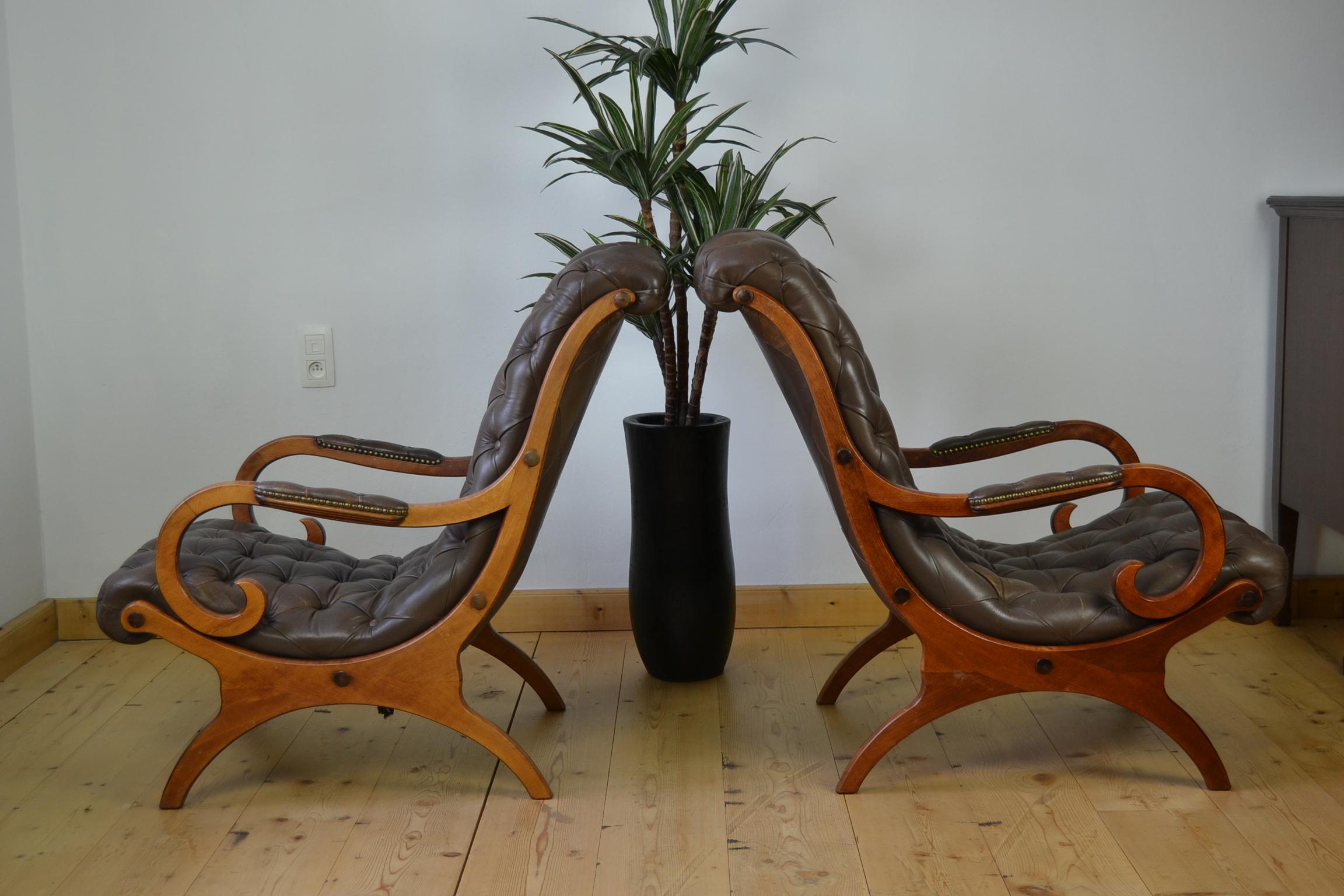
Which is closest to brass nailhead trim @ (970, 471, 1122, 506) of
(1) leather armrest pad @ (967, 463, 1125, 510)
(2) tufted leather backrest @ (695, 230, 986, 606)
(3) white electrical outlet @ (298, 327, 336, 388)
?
(1) leather armrest pad @ (967, 463, 1125, 510)

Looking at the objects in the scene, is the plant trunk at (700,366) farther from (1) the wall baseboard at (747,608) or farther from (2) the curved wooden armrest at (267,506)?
(2) the curved wooden armrest at (267,506)

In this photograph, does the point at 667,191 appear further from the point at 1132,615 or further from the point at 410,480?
the point at 1132,615

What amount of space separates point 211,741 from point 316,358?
3.94 feet

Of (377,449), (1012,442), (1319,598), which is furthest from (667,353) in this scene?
(1319,598)

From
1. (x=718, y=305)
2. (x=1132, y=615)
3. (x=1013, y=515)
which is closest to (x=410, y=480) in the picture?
(x=718, y=305)

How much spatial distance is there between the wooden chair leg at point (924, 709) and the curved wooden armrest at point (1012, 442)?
52cm

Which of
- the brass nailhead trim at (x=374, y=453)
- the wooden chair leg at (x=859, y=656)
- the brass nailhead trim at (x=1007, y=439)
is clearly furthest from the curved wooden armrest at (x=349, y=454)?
the brass nailhead trim at (x=1007, y=439)

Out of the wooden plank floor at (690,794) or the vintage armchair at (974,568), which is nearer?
the wooden plank floor at (690,794)

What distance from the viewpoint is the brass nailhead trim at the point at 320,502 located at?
2.04m

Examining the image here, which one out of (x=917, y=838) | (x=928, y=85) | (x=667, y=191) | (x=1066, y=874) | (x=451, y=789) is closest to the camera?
(x=1066, y=874)

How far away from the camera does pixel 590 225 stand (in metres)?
3.03

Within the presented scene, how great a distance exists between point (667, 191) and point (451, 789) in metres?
1.33

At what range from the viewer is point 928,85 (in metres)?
2.99

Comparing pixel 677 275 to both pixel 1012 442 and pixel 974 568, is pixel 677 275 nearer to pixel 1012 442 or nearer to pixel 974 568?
pixel 1012 442
